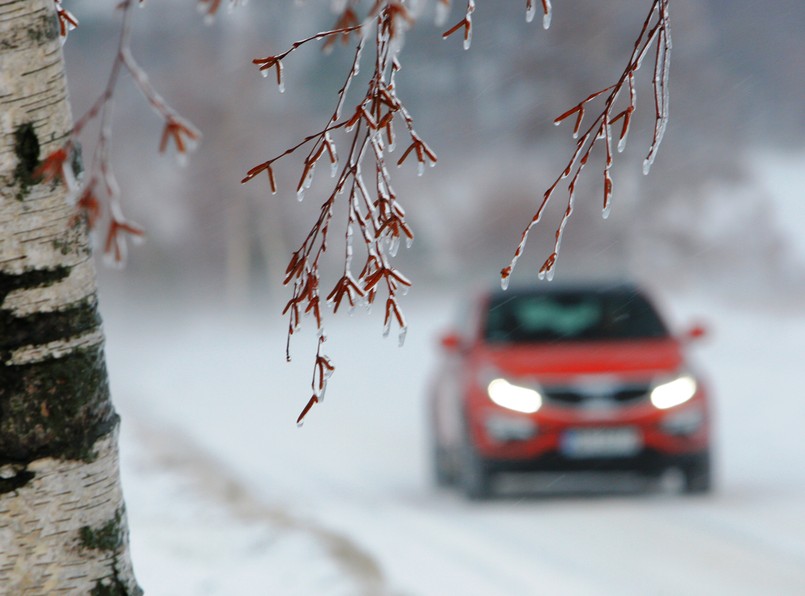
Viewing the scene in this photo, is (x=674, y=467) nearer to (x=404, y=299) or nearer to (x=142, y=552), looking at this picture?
(x=142, y=552)

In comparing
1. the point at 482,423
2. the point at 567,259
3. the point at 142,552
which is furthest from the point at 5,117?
the point at 567,259

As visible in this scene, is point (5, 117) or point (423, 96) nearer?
point (5, 117)

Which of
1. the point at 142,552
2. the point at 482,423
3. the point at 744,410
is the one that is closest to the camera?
the point at 142,552

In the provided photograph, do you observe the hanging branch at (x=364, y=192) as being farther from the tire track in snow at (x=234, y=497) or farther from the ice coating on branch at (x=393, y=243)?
the tire track in snow at (x=234, y=497)

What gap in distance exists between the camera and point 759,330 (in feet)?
112

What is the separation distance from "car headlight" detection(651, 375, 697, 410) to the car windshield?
1.99 feet

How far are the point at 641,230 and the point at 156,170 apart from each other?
32173 mm

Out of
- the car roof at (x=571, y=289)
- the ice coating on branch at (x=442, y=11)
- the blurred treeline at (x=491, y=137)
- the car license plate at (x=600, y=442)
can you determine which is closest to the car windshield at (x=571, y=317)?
the car roof at (x=571, y=289)

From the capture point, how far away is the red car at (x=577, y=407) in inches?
345

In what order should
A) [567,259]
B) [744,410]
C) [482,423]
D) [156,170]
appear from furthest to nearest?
[156,170], [567,259], [744,410], [482,423]

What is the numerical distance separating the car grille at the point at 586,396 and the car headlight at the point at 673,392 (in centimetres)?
14

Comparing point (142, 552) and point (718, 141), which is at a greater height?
point (718, 141)

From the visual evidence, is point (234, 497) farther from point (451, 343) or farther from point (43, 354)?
point (43, 354)

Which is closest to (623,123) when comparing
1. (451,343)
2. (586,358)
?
(586,358)
